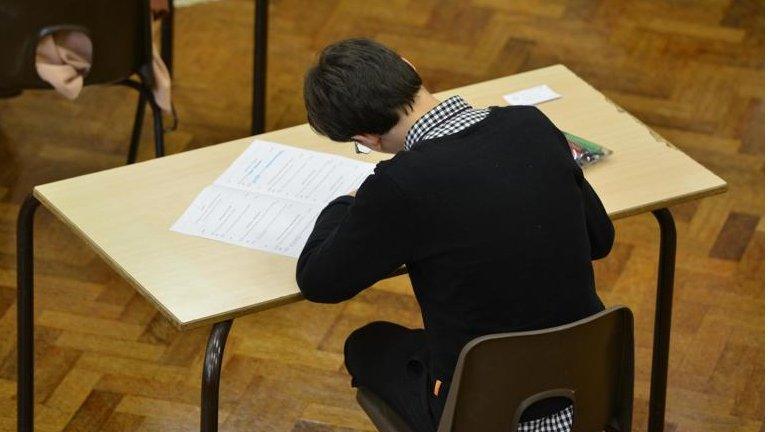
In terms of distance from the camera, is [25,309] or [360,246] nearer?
[360,246]

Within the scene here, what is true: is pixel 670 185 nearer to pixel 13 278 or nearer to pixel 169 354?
pixel 169 354

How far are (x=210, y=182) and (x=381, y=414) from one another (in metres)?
0.52

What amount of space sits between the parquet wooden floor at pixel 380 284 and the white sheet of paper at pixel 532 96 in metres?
0.71

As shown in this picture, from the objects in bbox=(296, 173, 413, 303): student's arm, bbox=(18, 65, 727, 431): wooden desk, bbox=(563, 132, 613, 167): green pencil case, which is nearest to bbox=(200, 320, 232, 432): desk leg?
bbox=(18, 65, 727, 431): wooden desk

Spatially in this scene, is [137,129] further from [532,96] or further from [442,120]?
[442,120]

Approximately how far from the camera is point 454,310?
209cm

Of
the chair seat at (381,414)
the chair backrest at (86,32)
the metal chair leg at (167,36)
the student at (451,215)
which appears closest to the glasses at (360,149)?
the student at (451,215)

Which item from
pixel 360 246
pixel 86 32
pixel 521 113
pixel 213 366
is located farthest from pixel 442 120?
pixel 86 32

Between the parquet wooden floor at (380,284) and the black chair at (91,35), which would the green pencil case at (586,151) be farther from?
the black chair at (91,35)

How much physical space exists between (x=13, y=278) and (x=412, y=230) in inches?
65.4

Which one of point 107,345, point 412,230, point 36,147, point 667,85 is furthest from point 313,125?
point 667,85

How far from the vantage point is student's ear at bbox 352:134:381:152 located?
2.17 m

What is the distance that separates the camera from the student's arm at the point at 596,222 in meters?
2.21

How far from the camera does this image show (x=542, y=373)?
2.09 meters
